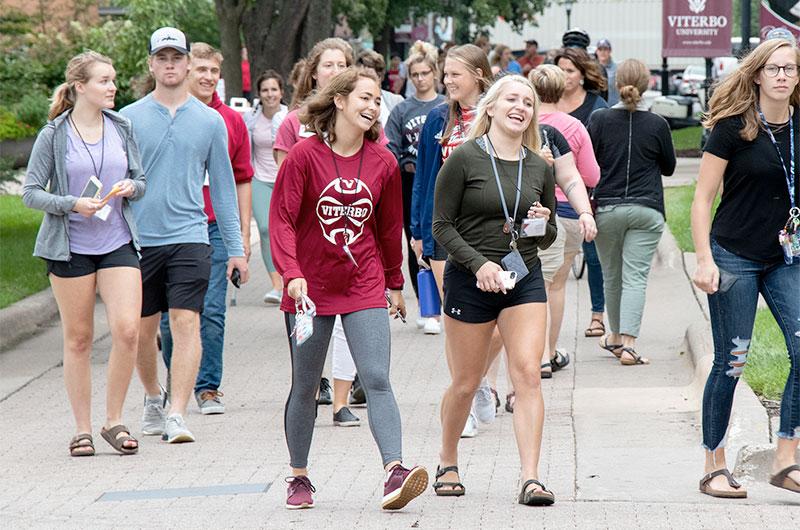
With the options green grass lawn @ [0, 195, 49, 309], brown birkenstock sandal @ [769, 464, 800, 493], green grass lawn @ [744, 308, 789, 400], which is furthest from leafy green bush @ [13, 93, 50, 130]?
brown birkenstock sandal @ [769, 464, 800, 493]

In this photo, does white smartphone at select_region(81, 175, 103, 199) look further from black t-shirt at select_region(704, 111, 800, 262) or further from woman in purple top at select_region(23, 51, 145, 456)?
black t-shirt at select_region(704, 111, 800, 262)

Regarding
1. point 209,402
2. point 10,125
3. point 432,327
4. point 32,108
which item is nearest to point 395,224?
point 209,402

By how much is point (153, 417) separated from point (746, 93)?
147 inches

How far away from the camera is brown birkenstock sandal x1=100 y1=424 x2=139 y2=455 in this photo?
773cm

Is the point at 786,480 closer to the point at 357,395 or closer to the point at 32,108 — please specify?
the point at 357,395

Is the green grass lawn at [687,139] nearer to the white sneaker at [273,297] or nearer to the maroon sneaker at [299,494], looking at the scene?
the white sneaker at [273,297]

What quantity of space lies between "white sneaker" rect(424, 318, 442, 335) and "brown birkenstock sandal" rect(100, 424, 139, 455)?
4.00 m

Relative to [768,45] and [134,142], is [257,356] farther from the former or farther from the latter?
[768,45]

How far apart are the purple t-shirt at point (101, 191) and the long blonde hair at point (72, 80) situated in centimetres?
14

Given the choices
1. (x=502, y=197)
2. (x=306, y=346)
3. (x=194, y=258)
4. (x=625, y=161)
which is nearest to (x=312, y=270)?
(x=306, y=346)

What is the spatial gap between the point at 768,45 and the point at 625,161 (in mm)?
3900

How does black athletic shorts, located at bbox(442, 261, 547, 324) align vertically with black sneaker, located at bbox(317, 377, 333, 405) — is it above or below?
above

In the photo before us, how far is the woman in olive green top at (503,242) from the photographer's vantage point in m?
6.27

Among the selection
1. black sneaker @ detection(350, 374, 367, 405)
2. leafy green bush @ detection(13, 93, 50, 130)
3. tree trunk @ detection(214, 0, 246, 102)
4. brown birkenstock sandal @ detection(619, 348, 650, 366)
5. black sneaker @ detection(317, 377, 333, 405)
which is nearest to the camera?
black sneaker @ detection(350, 374, 367, 405)
